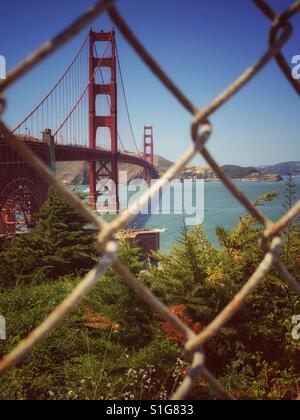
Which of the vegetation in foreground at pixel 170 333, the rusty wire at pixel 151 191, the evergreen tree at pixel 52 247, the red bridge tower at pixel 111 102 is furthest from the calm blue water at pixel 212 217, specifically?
the rusty wire at pixel 151 191

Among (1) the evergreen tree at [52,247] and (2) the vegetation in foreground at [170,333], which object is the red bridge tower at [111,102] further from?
(2) the vegetation in foreground at [170,333]

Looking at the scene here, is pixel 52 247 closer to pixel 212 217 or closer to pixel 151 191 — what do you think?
pixel 151 191

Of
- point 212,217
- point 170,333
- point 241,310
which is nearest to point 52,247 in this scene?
point 170,333

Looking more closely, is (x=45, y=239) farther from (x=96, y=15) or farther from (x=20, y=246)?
(x=96, y=15)

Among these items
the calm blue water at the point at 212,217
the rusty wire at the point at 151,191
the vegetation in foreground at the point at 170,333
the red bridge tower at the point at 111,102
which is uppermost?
the red bridge tower at the point at 111,102

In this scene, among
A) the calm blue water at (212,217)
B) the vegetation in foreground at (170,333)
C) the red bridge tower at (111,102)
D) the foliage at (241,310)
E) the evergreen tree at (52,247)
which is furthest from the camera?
the calm blue water at (212,217)
